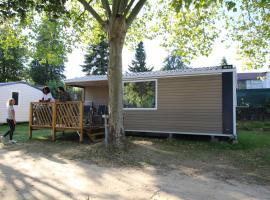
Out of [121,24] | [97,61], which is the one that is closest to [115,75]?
[121,24]

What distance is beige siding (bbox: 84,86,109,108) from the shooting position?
14.3 m

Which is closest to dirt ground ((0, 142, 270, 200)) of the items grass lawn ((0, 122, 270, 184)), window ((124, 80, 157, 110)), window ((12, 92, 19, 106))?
grass lawn ((0, 122, 270, 184))

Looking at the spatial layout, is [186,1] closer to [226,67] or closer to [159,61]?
[226,67]

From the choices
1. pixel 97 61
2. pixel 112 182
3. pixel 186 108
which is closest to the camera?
pixel 112 182

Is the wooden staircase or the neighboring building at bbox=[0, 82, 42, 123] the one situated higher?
the neighboring building at bbox=[0, 82, 42, 123]

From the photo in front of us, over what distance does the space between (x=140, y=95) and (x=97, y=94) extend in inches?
113

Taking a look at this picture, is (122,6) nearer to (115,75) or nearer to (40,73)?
(115,75)

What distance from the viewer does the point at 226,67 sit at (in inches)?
419

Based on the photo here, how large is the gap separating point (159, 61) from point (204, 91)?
41.6 metres

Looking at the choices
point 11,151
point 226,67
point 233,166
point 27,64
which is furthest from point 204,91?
point 27,64

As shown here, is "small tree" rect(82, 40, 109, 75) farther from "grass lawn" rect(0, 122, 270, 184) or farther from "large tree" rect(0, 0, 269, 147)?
"grass lawn" rect(0, 122, 270, 184)

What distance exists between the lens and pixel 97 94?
14.5 m

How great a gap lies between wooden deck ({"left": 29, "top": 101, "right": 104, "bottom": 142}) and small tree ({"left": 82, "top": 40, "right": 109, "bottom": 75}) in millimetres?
27355

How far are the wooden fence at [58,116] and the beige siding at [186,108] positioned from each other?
2614mm
